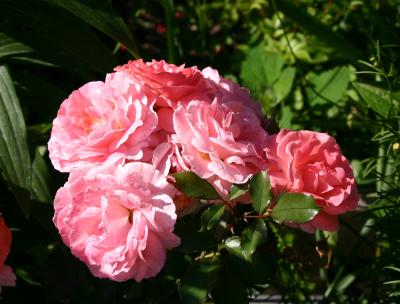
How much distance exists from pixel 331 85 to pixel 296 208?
119cm

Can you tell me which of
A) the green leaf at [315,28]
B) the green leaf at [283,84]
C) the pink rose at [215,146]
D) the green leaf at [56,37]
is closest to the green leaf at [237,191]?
the pink rose at [215,146]

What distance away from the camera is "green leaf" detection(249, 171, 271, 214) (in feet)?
2.89

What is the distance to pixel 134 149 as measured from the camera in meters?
0.93

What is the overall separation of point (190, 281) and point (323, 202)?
0.20 m

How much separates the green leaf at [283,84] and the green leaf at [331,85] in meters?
0.07

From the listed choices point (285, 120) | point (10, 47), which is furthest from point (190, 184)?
point (285, 120)

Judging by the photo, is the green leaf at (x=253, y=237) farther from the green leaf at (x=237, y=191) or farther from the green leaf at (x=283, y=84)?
the green leaf at (x=283, y=84)

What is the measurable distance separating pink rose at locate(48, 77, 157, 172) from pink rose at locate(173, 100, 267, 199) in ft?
0.17

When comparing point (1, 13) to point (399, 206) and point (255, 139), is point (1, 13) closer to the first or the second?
point (255, 139)

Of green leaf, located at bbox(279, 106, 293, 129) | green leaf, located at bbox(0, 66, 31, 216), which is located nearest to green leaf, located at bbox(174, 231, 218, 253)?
green leaf, located at bbox(0, 66, 31, 216)

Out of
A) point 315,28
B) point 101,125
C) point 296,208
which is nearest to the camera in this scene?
point 296,208

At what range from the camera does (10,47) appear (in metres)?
1.28

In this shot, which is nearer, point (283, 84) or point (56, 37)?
point (56, 37)

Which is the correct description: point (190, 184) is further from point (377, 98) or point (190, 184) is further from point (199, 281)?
point (377, 98)
